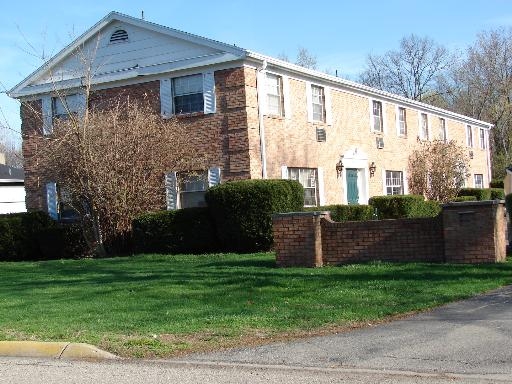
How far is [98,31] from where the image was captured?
858 inches

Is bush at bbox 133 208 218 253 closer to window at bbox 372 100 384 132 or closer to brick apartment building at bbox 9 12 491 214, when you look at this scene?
brick apartment building at bbox 9 12 491 214

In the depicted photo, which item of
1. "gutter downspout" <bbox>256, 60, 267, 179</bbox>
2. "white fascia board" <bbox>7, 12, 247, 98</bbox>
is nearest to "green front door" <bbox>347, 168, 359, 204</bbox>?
"gutter downspout" <bbox>256, 60, 267, 179</bbox>

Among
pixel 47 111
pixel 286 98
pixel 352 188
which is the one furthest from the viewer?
pixel 352 188

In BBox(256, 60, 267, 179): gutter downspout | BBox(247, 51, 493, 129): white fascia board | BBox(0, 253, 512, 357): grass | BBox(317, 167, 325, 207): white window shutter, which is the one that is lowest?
BBox(0, 253, 512, 357): grass

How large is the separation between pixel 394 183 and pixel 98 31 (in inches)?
513

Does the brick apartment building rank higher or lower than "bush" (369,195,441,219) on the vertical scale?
higher

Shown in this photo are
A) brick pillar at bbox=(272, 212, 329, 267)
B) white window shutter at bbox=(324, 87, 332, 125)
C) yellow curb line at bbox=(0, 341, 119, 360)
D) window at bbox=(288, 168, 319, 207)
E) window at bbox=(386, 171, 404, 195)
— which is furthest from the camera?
window at bbox=(386, 171, 404, 195)

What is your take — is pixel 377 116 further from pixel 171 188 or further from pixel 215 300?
pixel 215 300

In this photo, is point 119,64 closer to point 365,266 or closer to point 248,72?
point 248,72

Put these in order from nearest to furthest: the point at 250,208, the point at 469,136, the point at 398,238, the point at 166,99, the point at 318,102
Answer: the point at 398,238, the point at 250,208, the point at 166,99, the point at 318,102, the point at 469,136

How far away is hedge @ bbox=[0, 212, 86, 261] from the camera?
20.2 m

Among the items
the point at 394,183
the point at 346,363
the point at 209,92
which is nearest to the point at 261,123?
the point at 209,92

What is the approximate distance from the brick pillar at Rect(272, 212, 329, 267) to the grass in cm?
43

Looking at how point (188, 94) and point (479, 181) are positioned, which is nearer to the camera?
point (188, 94)
